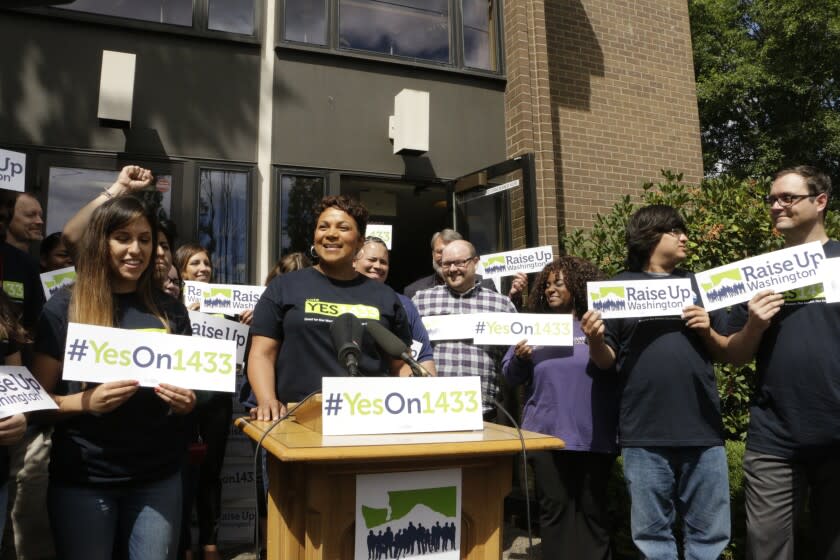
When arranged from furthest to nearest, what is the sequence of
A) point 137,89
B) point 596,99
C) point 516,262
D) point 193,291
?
point 596,99, point 137,89, point 516,262, point 193,291

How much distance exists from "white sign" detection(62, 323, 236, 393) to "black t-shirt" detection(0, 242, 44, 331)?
119cm

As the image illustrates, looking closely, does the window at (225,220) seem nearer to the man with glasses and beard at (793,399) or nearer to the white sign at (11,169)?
the white sign at (11,169)

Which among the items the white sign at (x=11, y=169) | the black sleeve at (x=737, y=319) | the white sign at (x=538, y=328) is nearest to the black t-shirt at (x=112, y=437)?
the white sign at (x=11, y=169)

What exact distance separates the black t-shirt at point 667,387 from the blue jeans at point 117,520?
7.21 feet

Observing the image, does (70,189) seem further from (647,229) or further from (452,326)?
(647,229)

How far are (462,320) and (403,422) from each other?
7.11ft

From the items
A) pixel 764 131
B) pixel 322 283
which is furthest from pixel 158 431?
pixel 764 131

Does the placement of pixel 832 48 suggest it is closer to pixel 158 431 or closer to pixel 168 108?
pixel 168 108

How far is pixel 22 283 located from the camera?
11.2 feet

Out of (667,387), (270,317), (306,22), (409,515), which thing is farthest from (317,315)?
(306,22)

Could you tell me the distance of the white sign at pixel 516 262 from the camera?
555 cm

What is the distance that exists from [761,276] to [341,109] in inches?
224

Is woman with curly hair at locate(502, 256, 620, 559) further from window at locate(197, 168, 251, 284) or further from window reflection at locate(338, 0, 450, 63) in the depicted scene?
window reflection at locate(338, 0, 450, 63)

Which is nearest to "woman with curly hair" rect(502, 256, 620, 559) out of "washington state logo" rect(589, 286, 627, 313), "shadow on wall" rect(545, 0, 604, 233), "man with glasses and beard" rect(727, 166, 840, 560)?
"washington state logo" rect(589, 286, 627, 313)
